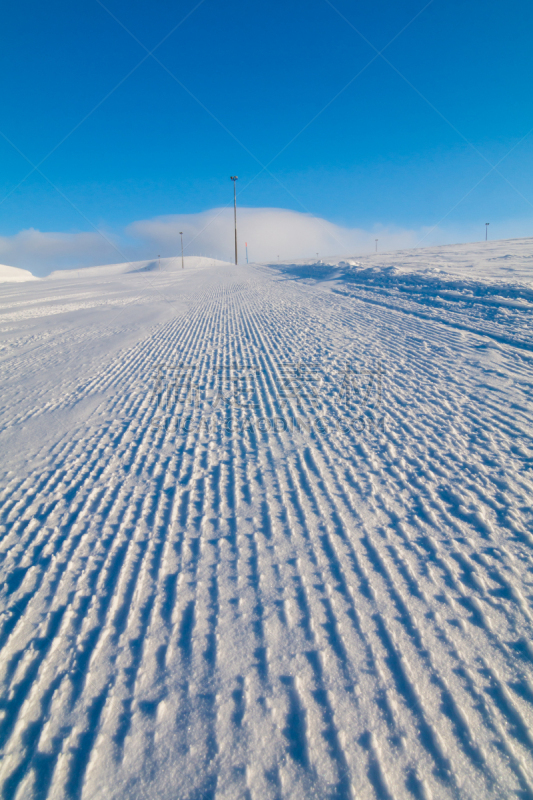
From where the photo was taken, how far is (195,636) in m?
1.74

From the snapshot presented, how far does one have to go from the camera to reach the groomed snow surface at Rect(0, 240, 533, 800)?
1.35m

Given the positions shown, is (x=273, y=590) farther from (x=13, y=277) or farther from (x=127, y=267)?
(x=127, y=267)

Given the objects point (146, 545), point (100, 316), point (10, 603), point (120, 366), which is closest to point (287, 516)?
point (146, 545)

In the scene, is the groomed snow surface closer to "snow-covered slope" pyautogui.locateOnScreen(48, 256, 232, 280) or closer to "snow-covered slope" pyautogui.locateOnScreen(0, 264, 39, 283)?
"snow-covered slope" pyautogui.locateOnScreen(0, 264, 39, 283)

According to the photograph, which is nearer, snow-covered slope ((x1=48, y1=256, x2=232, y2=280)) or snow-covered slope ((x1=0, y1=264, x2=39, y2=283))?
snow-covered slope ((x1=0, y1=264, x2=39, y2=283))

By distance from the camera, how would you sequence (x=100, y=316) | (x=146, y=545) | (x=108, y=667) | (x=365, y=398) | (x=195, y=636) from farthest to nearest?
1. (x=100, y=316)
2. (x=365, y=398)
3. (x=146, y=545)
4. (x=195, y=636)
5. (x=108, y=667)

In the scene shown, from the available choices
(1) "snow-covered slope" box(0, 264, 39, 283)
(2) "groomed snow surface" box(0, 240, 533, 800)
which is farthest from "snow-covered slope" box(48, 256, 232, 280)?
(2) "groomed snow surface" box(0, 240, 533, 800)

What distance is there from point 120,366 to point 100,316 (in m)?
5.57

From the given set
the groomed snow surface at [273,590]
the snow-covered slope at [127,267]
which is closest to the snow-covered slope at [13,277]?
the snow-covered slope at [127,267]

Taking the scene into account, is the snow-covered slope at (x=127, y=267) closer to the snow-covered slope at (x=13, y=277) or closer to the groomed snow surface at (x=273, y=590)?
the snow-covered slope at (x=13, y=277)

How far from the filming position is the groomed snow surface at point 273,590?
1.35 metres

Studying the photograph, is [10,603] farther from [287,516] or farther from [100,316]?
[100,316]

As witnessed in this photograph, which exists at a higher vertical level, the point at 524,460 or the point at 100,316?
the point at 100,316

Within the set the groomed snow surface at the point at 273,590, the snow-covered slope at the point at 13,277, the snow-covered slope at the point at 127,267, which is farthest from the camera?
the snow-covered slope at the point at 127,267
